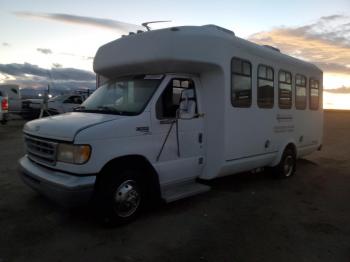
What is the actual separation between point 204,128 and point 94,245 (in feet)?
9.49

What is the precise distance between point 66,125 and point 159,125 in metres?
1.43

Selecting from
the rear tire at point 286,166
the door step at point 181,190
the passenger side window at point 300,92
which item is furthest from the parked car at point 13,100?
the door step at point 181,190

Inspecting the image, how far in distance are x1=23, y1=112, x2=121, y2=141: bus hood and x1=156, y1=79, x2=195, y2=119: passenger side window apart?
726 mm

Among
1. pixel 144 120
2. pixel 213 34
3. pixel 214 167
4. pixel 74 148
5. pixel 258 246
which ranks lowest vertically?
pixel 258 246

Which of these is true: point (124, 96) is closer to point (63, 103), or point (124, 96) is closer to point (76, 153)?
point (76, 153)

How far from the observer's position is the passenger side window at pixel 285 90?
327 inches

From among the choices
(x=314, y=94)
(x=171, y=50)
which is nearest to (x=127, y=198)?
(x=171, y=50)

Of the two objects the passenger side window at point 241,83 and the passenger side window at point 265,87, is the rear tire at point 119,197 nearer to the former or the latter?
the passenger side window at point 241,83

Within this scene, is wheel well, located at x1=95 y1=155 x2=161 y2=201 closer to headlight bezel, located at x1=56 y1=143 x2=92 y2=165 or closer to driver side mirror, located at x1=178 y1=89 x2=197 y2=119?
headlight bezel, located at x1=56 y1=143 x2=92 y2=165

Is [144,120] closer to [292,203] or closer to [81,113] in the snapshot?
[81,113]

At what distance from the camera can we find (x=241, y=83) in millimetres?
6875

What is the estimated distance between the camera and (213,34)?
6242 millimetres

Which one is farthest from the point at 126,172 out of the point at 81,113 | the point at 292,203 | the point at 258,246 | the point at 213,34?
the point at 292,203

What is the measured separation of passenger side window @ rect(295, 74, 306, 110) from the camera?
9070mm
